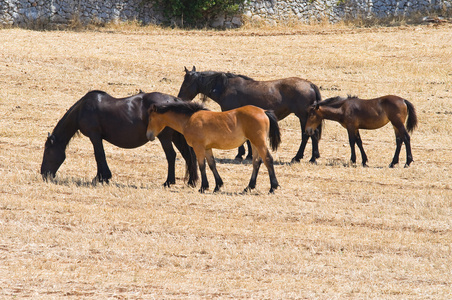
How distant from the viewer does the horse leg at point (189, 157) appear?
11734mm

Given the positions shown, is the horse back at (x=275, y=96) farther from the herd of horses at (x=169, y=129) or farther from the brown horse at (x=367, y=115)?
the herd of horses at (x=169, y=129)

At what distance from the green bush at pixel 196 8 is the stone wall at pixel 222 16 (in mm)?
370

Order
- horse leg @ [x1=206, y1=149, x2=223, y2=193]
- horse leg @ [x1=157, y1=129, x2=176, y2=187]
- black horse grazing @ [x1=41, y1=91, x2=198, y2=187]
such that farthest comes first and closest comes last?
horse leg @ [x1=157, y1=129, x2=176, y2=187] < black horse grazing @ [x1=41, y1=91, x2=198, y2=187] < horse leg @ [x1=206, y1=149, x2=223, y2=193]

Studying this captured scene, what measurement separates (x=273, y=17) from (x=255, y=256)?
24.6 metres

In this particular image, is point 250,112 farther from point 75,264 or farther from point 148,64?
point 148,64

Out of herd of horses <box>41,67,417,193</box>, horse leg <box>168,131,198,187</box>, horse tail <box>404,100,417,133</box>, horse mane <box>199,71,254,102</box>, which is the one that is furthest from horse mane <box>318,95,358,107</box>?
horse leg <box>168,131,198,187</box>

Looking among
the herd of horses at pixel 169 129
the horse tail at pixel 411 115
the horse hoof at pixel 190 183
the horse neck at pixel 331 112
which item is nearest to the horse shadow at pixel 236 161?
the horse neck at pixel 331 112

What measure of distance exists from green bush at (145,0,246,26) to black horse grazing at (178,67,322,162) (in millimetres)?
15699

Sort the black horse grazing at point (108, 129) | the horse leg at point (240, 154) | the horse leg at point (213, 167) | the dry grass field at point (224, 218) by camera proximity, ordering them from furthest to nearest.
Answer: the horse leg at point (240, 154), the black horse grazing at point (108, 129), the horse leg at point (213, 167), the dry grass field at point (224, 218)

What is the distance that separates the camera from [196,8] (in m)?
30.2

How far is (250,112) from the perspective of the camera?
10930 mm

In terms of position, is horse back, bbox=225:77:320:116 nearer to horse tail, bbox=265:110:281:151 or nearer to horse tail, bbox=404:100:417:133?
horse tail, bbox=404:100:417:133

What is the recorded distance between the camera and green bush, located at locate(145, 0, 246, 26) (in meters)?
30.1

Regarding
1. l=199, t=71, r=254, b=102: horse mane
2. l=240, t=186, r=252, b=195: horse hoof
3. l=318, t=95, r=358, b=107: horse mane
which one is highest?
l=199, t=71, r=254, b=102: horse mane
